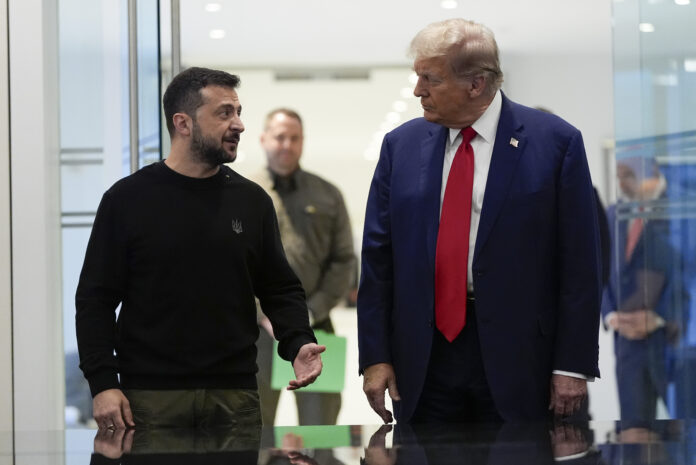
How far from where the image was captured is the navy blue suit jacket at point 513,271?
255cm

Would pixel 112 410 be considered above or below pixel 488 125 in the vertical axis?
below

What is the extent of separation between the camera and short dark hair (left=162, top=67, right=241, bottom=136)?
109 inches

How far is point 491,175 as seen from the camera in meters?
2.59

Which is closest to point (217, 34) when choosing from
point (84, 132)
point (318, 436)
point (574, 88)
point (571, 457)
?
point (574, 88)

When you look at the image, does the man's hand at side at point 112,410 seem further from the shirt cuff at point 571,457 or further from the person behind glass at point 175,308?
the shirt cuff at point 571,457

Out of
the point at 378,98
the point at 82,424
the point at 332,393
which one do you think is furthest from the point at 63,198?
the point at 378,98

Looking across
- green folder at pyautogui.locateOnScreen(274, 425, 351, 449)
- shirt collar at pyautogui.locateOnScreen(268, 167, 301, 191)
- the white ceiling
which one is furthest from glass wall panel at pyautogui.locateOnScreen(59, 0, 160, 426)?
the white ceiling

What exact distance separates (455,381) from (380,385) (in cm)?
17

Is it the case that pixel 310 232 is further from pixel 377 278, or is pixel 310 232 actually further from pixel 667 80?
pixel 377 278

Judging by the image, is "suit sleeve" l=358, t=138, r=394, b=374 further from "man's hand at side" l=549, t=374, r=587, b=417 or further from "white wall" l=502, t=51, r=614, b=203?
"white wall" l=502, t=51, r=614, b=203

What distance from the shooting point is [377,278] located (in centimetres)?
270

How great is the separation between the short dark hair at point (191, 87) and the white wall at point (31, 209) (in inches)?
46.3

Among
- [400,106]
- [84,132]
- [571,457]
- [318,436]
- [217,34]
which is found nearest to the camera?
[571,457]

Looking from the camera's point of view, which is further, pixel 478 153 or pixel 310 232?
pixel 310 232
